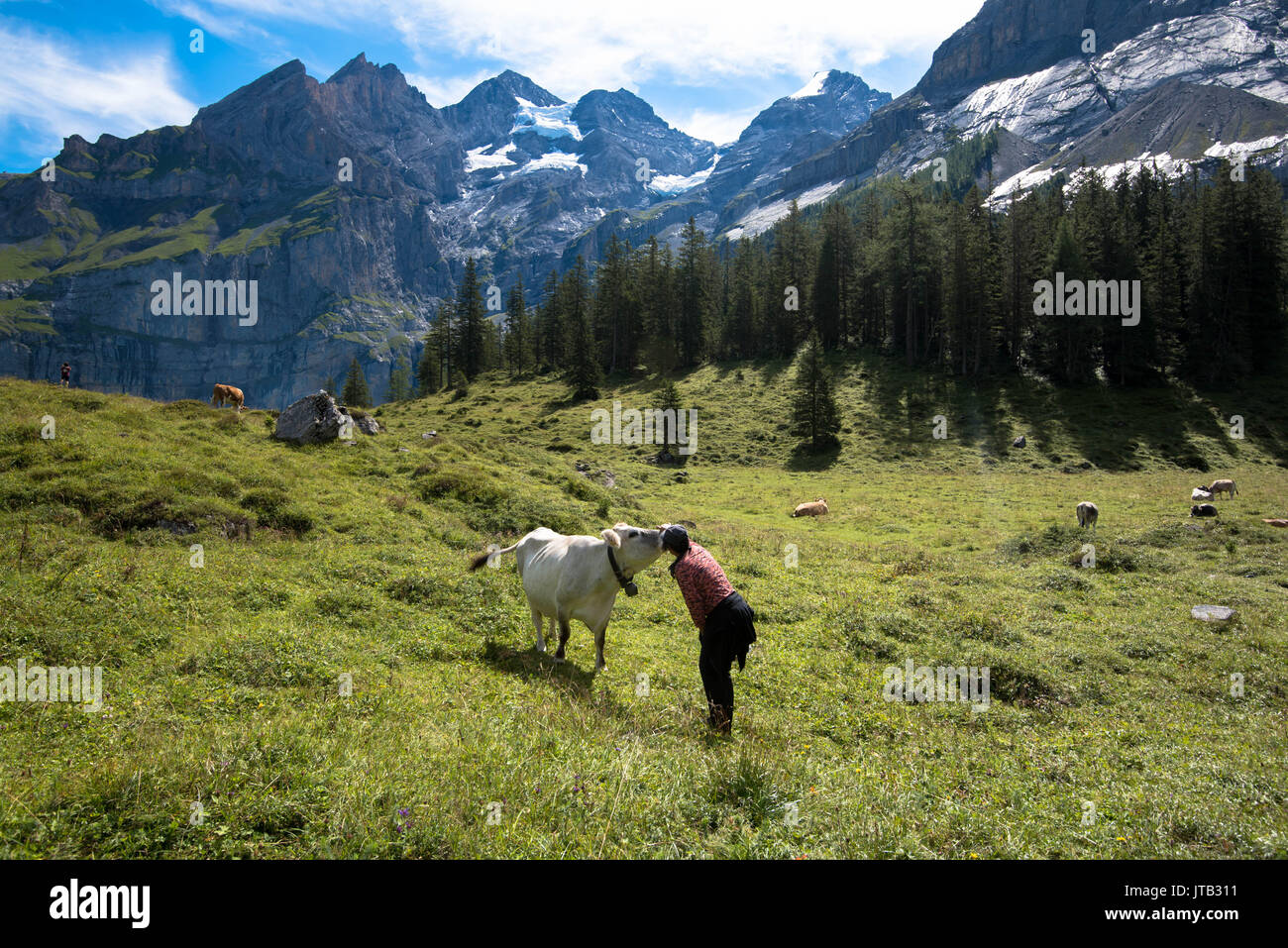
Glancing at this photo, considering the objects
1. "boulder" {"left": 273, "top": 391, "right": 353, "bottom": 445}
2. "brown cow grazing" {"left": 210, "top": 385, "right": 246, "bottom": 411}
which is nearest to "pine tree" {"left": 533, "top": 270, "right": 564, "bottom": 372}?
"brown cow grazing" {"left": 210, "top": 385, "right": 246, "bottom": 411}

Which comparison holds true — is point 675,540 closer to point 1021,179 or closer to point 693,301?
point 693,301

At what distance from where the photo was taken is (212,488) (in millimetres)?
15602

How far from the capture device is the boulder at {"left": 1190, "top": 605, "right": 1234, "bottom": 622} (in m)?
13.6

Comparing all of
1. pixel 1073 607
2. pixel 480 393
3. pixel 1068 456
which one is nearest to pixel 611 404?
pixel 480 393

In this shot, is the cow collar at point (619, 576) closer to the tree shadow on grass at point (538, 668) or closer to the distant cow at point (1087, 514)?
the tree shadow on grass at point (538, 668)

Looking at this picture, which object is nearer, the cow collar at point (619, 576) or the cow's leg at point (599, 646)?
the cow collar at point (619, 576)

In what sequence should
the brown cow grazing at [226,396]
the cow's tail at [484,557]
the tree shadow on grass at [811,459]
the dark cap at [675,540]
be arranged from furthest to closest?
the tree shadow on grass at [811,459]
the brown cow grazing at [226,396]
the cow's tail at [484,557]
the dark cap at [675,540]

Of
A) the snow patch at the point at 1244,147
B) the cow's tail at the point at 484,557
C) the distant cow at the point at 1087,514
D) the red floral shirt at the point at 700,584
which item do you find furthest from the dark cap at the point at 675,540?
the snow patch at the point at 1244,147

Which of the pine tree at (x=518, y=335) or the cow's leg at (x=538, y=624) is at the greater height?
the pine tree at (x=518, y=335)

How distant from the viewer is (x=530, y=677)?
912cm

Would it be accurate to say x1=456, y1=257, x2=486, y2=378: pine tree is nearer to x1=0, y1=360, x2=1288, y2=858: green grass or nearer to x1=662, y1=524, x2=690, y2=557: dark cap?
x1=0, y1=360, x2=1288, y2=858: green grass

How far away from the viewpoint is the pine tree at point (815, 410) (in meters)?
53.3

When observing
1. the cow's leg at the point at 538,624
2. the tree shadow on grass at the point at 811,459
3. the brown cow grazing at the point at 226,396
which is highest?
the brown cow grazing at the point at 226,396

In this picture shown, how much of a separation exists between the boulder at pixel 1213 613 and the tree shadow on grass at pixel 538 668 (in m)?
14.9
